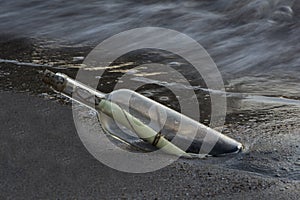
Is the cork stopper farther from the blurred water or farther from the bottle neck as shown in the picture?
the blurred water

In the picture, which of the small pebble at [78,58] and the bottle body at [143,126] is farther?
the small pebble at [78,58]

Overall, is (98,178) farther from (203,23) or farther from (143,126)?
(203,23)

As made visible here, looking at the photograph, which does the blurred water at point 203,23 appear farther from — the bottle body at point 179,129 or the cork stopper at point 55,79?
the cork stopper at point 55,79

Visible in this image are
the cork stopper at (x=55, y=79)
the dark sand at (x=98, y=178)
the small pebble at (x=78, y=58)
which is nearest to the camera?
the dark sand at (x=98, y=178)

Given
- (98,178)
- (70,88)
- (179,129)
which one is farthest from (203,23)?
(98,178)

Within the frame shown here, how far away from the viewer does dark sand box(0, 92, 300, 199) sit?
2.25 m

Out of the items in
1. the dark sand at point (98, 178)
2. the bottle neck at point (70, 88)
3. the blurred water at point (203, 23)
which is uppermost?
the bottle neck at point (70, 88)

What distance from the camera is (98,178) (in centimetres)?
238

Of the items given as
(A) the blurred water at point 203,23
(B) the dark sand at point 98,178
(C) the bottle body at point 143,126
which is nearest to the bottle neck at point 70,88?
(C) the bottle body at point 143,126

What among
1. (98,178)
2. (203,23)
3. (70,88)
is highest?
(70,88)

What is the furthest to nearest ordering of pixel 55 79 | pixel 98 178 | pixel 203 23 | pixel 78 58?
pixel 203 23, pixel 78 58, pixel 55 79, pixel 98 178

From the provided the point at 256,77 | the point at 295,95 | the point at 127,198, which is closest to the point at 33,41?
the point at 256,77

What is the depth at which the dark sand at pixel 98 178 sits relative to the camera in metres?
2.25

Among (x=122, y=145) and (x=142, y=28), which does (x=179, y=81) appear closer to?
(x=122, y=145)
